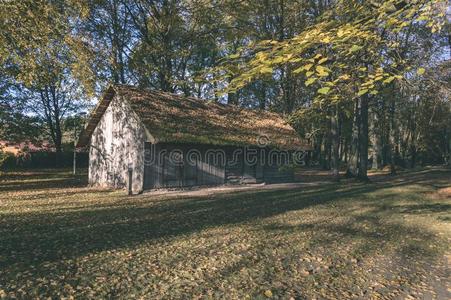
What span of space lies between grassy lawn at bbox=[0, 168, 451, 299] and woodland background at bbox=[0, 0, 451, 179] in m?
3.24

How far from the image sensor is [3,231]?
10055 mm

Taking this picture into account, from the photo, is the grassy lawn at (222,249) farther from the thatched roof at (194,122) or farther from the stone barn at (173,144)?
the thatched roof at (194,122)

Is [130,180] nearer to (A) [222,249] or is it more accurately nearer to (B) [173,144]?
(B) [173,144]

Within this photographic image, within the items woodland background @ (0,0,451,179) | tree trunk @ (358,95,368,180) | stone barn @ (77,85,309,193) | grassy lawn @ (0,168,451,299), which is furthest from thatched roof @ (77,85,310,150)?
grassy lawn @ (0,168,451,299)

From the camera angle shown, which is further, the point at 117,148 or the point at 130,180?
the point at 117,148

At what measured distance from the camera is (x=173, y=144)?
20.6 metres

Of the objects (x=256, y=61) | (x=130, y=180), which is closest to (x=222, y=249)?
(x=256, y=61)

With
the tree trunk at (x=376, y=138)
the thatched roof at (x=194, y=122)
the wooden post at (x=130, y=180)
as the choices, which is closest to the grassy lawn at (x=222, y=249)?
the wooden post at (x=130, y=180)

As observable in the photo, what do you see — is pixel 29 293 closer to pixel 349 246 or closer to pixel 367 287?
pixel 367 287

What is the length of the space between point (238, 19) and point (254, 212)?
21012 mm

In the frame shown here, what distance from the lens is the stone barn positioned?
20.3 meters

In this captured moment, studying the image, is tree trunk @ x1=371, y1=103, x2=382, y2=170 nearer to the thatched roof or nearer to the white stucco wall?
the thatched roof

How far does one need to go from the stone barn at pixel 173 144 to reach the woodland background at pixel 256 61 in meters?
2.17

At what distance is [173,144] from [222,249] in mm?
12628
